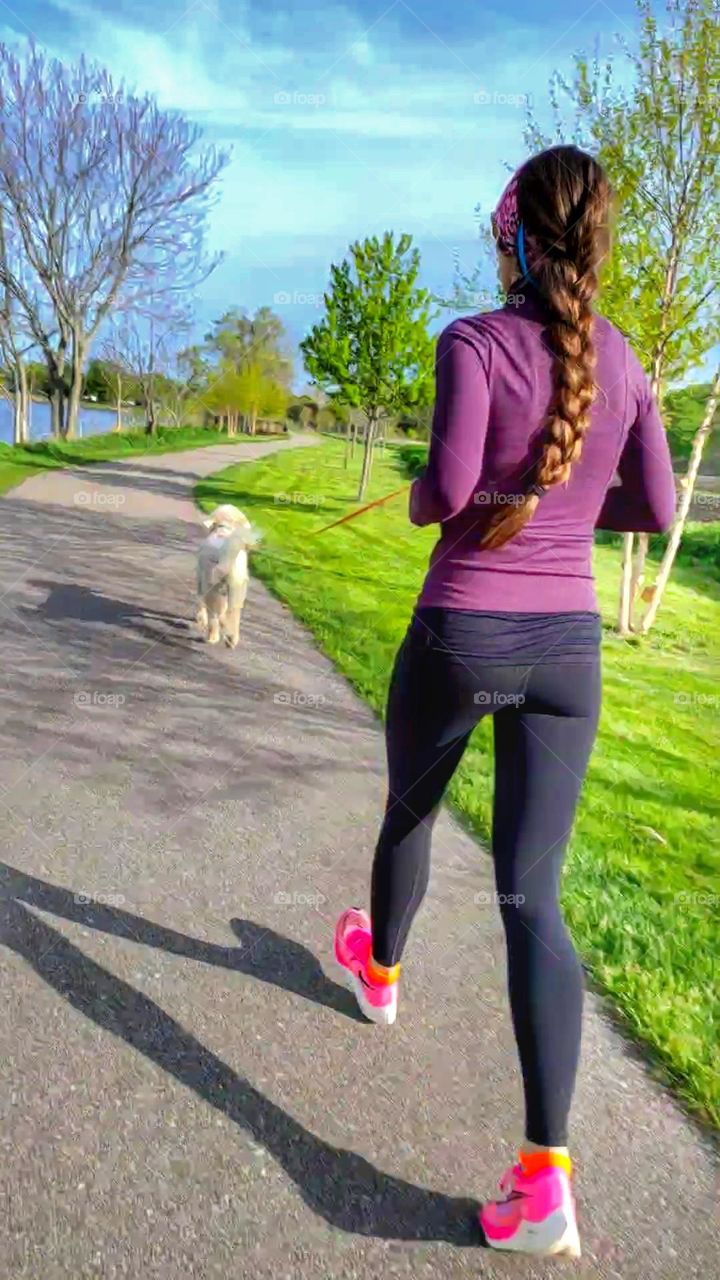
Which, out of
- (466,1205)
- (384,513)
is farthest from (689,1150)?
(384,513)

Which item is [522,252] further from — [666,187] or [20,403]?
[20,403]

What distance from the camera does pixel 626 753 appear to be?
6.09 m

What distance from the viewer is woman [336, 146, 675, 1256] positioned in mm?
1677

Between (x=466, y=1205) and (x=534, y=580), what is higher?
(x=534, y=580)

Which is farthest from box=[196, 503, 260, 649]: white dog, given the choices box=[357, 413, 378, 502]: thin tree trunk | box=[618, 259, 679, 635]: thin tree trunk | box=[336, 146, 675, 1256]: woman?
box=[357, 413, 378, 502]: thin tree trunk

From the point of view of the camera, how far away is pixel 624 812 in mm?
4797

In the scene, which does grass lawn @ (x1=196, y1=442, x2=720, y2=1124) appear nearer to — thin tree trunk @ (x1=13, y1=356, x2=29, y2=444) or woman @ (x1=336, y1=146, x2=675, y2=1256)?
woman @ (x1=336, y1=146, x2=675, y2=1256)

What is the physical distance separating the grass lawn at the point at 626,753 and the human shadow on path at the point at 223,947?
94cm

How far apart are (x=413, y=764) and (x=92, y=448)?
22917 millimetres

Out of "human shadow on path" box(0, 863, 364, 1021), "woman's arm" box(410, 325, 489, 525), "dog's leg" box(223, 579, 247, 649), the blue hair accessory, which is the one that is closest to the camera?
"woman's arm" box(410, 325, 489, 525)

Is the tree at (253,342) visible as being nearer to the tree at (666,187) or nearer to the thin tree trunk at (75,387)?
the thin tree trunk at (75,387)

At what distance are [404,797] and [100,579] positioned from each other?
6966 millimetres

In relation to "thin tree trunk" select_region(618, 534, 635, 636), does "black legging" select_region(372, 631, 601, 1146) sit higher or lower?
higher

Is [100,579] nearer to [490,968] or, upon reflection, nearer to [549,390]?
[490,968]
